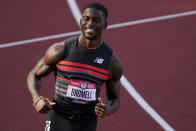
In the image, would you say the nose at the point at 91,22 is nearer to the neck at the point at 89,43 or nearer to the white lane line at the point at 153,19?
the neck at the point at 89,43

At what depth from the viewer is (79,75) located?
3311mm

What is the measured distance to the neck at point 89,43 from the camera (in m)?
3.32

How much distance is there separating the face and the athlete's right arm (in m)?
0.27

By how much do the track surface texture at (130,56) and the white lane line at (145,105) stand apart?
0.04m

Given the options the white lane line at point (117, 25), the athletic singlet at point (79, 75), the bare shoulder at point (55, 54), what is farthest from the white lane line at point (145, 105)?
the bare shoulder at point (55, 54)

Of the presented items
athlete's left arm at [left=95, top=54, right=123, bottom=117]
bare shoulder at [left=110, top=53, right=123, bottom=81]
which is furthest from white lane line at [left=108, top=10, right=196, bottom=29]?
bare shoulder at [left=110, top=53, right=123, bottom=81]

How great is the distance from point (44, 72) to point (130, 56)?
3.56 meters

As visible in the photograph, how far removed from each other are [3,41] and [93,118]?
409 centimetres

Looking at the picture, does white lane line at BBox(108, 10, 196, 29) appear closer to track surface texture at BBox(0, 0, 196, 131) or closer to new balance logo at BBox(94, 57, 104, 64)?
track surface texture at BBox(0, 0, 196, 131)

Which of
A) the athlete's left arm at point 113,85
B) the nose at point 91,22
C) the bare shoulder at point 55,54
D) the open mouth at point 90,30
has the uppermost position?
the nose at point 91,22

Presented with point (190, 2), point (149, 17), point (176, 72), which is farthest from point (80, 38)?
point (190, 2)

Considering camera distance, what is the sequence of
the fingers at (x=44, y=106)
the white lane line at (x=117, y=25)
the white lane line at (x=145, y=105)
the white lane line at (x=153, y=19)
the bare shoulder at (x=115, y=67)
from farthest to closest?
the white lane line at (x=153, y=19) < the white lane line at (x=117, y=25) < the white lane line at (x=145, y=105) < the bare shoulder at (x=115, y=67) < the fingers at (x=44, y=106)

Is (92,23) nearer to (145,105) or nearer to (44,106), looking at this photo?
(44,106)

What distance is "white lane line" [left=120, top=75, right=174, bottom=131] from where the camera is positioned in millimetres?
5665
